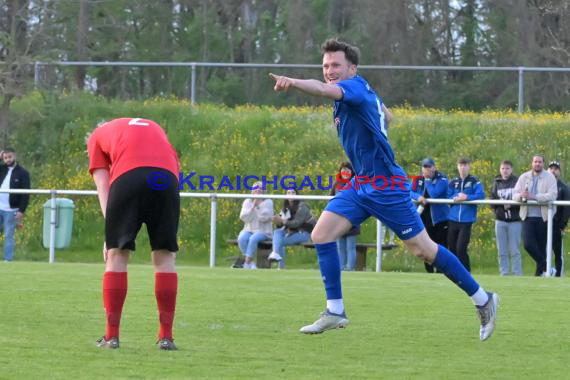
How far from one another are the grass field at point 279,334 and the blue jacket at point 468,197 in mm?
4884

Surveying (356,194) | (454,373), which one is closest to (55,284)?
(356,194)

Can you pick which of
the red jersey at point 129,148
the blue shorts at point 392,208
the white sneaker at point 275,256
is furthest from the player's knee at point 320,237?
the white sneaker at point 275,256

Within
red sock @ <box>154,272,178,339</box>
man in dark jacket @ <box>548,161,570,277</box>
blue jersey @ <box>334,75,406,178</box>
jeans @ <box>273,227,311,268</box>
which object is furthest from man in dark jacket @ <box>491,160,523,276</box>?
red sock @ <box>154,272,178,339</box>

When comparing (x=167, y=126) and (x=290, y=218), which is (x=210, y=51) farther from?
(x=290, y=218)

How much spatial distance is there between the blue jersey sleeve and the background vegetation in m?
14.1

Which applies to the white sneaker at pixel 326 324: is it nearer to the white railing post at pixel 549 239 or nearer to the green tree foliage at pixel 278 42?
the white railing post at pixel 549 239

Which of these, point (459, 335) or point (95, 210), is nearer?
point (459, 335)

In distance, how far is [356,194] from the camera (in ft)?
28.8

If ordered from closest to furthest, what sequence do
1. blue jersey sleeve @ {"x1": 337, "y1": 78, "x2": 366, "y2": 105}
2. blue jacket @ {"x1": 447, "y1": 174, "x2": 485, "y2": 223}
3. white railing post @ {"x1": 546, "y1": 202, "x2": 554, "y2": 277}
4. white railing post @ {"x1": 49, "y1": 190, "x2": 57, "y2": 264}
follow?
blue jersey sleeve @ {"x1": 337, "y1": 78, "x2": 366, "y2": 105}
white railing post @ {"x1": 546, "y1": 202, "x2": 554, "y2": 277}
blue jacket @ {"x1": 447, "y1": 174, "x2": 485, "y2": 223}
white railing post @ {"x1": 49, "y1": 190, "x2": 57, "y2": 264}

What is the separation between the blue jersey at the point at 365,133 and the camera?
8438 millimetres

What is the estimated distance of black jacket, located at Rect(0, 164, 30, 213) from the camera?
20553mm

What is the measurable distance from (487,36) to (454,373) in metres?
31.6

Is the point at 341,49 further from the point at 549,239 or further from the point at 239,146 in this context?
the point at 239,146

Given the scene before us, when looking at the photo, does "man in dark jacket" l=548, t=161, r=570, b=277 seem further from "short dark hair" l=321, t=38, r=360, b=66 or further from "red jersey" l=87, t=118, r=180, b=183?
"red jersey" l=87, t=118, r=180, b=183
